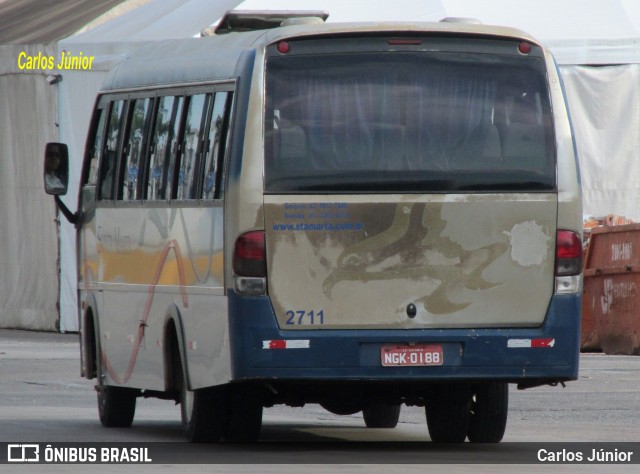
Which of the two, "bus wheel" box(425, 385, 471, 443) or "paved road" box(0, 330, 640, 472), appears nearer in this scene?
"paved road" box(0, 330, 640, 472)

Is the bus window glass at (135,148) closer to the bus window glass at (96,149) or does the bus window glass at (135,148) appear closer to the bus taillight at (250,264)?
the bus window glass at (96,149)

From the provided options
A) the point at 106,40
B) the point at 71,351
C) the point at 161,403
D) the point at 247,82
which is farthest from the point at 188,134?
the point at 106,40

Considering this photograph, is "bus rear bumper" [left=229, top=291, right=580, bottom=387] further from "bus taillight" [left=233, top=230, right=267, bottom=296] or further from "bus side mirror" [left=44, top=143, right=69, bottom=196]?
"bus side mirror" [left=44, top=143, right=69, bottom=196]

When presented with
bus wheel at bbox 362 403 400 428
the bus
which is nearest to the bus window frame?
the bus

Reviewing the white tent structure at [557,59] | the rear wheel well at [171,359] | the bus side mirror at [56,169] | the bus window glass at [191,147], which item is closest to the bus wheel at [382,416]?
the rear wheel well at [171,359]

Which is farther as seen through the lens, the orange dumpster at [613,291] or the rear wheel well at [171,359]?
the orange dumpster at [613,291]

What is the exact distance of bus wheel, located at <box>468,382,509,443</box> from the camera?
1323 cm

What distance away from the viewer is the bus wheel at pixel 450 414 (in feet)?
43.3

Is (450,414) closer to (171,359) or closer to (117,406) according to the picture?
(171,359)

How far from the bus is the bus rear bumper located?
0.01 metres

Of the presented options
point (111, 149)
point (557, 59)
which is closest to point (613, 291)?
point (557, 59)

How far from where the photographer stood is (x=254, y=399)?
12.9 m

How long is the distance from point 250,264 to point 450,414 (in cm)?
224

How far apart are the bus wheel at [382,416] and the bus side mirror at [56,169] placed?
2890mm
